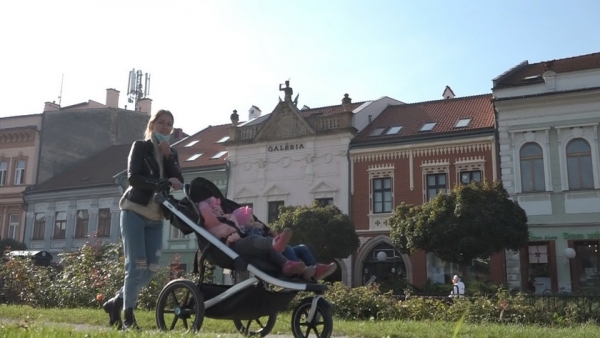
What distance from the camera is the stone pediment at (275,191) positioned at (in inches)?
1261

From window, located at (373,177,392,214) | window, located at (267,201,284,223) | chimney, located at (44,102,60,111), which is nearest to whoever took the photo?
window, located at (373,177,392,214)

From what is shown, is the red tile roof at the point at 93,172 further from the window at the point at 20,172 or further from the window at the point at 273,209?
the window at the point at 273,209

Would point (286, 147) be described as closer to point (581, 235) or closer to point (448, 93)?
point (448, 93)

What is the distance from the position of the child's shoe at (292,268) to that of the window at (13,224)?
4028 centimetres

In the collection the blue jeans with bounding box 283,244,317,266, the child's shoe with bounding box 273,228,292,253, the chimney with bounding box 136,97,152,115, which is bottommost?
the blue jeans with bounding box 283,244,317,266

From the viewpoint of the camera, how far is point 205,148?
38156 mm

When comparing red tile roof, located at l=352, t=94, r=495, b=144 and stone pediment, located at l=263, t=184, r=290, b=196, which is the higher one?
red tile roof, located at l=352, t=94, r=495, b=144

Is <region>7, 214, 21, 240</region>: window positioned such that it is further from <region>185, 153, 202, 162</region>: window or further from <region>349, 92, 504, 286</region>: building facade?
<region>349, 92, 504, 286</region>: building facade

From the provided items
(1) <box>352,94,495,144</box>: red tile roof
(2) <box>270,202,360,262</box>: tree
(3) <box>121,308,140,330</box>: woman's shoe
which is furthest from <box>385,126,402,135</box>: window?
(3) <box>121,308,140,330</box>: woman's shoe

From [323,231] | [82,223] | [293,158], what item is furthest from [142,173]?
[82,223]

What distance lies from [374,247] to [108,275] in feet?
59.4

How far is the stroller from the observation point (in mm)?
5477

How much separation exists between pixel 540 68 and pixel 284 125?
43.3 feet

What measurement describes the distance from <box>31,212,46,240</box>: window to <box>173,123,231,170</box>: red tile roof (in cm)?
1004
